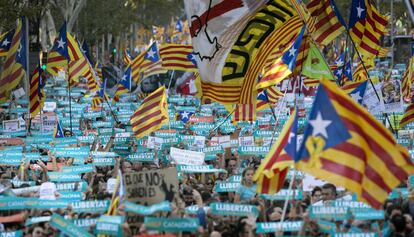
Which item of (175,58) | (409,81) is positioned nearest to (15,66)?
(175,58)

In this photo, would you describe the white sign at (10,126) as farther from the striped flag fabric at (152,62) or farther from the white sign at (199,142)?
the striped flag fabric at (152,62)

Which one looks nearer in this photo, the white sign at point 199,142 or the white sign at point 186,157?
the white sign at point 186,157

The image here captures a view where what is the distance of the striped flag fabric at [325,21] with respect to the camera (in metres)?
24.1

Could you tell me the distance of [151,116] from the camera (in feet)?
81.7

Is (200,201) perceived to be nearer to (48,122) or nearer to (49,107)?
(48,122)

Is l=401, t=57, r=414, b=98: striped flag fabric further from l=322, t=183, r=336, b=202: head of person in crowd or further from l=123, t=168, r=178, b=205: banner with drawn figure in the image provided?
l=123, t=168, r=178, b=205: banner with drawn figure

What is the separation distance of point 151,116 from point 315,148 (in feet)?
38.4

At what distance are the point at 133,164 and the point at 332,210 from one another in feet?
25.5

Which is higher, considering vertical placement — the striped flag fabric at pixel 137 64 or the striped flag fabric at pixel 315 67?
the striped flag fabric at pixel 137 64

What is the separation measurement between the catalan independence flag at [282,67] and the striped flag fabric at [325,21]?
4.27 metres

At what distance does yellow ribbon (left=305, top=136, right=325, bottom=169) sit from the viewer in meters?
13.3

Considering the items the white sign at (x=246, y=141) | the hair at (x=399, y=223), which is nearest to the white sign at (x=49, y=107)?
the white sign at (x=246, y=141)

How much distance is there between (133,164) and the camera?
21766 millimetres

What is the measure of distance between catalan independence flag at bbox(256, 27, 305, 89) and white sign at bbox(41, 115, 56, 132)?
393 inches
